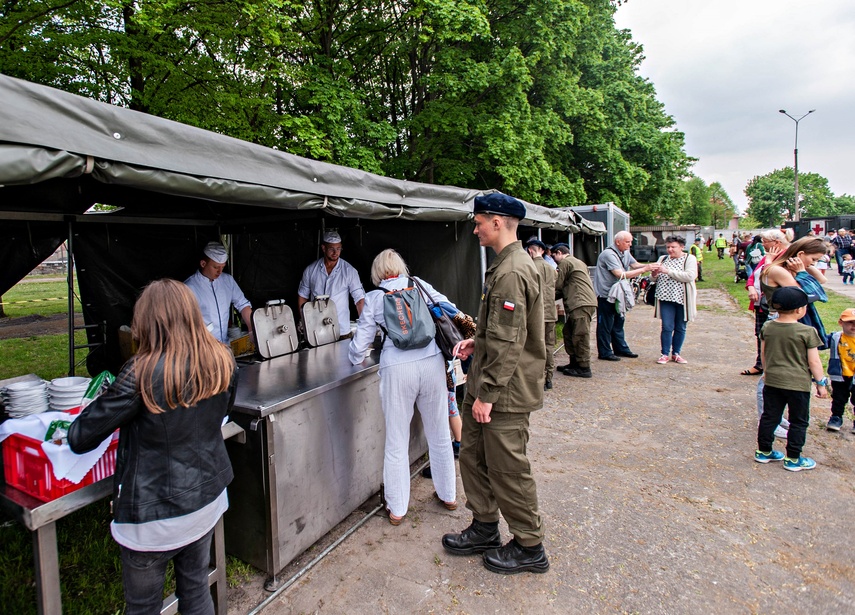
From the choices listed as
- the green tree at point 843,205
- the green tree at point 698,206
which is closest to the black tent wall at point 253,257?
the green tree at point 698,206

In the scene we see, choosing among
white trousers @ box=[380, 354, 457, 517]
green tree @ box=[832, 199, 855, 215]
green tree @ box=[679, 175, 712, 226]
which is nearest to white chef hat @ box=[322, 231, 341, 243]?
white trousers @ box=[380, 354, 457, 517]

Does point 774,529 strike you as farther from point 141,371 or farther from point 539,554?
point 141,371

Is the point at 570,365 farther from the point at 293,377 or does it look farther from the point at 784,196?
the point at 784,196

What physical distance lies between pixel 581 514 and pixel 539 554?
72 centimetres

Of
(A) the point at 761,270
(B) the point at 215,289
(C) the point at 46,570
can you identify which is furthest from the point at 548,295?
(C) the point at 46,570

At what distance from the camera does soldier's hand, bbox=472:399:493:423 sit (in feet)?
8.30

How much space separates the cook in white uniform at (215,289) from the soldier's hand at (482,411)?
257 cm

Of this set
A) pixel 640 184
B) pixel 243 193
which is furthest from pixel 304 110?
pixel 640 184

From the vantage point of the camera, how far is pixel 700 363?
7152 millimetres

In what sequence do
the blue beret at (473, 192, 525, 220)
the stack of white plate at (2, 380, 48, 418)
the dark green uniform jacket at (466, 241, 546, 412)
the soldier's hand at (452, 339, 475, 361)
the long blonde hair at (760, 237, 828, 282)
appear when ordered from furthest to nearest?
the long blonde hair at (760, 237, 828, 282) < the soldier's hand at (452, 339, 475, 361) < the blue beret at (473, 192, 525, 220) < the dark green uniform jacket at (466, 241, 546, 412) < the stack of white plate at (2, 380, 48, 418)

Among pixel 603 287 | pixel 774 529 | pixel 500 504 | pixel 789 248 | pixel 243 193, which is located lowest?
pixel 774 529

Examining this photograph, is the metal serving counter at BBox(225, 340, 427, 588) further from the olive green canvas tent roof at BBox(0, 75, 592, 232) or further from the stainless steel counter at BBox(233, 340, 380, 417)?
the olive green canvas tent roof at BBox(0, 75, 592, 232)

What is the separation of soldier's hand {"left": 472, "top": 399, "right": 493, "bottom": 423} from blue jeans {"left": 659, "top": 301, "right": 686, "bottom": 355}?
5117mm

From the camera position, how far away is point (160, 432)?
177cm
